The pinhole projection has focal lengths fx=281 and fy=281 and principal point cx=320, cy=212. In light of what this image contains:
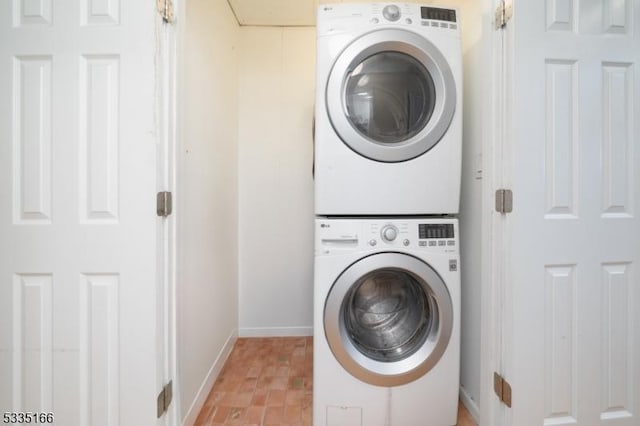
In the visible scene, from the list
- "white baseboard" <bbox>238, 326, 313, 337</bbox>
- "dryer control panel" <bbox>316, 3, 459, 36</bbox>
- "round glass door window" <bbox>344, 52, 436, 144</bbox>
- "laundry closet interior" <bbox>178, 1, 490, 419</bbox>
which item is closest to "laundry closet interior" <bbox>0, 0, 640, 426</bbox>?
"dryer control panel" <bbox>316, 3, 459, 36</bbox>

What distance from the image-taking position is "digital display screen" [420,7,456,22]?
124cm

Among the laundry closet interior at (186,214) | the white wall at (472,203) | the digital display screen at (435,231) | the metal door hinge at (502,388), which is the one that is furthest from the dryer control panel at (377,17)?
the metal door hinge at (502,388)

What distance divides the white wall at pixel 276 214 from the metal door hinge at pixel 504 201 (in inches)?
51.2

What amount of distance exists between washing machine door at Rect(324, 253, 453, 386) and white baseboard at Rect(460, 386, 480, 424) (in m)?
0.39

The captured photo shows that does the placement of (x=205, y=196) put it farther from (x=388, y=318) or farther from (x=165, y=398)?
(x=388, y=318)

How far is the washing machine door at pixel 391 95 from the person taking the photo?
3.98 ft

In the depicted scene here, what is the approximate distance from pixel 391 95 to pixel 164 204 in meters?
1.07

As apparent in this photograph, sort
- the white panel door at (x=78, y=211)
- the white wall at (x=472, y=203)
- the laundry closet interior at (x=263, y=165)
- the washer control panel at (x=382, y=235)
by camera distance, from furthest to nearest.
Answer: the laundry closet interior at (x=263, y=165) → the white wall at (x=472, y=203) → the washer control panel at (x=382, y=235) → the white panel door at (x=78, y=211)

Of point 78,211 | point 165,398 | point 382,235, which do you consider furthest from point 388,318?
point 78,211

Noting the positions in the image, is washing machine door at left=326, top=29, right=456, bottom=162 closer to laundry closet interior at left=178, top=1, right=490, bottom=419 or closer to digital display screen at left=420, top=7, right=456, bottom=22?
digital display screen at left=420, top=7, right=456, bottom=22

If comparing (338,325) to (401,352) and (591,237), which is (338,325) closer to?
(401,352)

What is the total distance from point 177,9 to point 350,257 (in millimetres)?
1223

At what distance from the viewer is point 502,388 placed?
115cm

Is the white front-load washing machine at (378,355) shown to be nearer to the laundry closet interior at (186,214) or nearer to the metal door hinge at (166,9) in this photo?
the laundry closet interior at (186,214)
